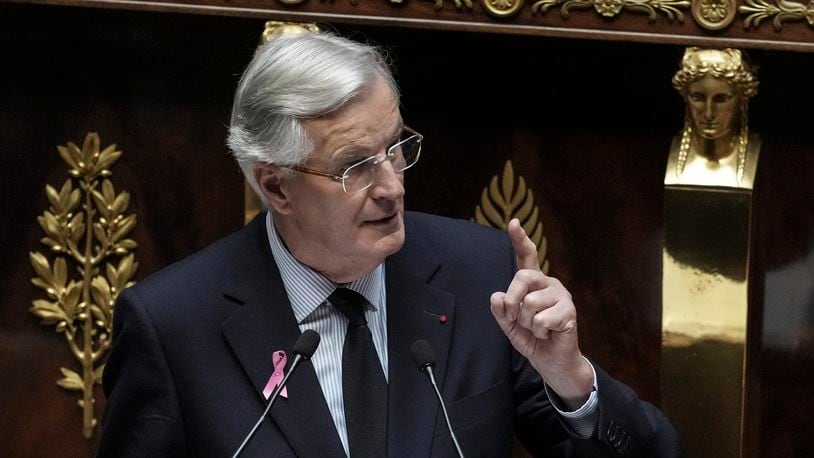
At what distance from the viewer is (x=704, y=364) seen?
6.40 ft

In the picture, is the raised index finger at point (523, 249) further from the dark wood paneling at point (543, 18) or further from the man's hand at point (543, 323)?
the dark wood paneling at point (543, 18)

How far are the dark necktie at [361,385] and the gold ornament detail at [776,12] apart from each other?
1.76ft

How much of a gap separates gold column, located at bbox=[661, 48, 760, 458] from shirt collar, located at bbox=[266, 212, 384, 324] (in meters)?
0.42

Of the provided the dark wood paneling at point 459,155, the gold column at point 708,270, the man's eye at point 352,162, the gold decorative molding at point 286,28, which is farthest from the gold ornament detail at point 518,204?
the man's eye at point 352,162

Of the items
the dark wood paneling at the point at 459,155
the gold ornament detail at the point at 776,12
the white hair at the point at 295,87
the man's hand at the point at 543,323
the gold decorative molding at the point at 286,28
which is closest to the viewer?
the man's hand at the point at 543,323

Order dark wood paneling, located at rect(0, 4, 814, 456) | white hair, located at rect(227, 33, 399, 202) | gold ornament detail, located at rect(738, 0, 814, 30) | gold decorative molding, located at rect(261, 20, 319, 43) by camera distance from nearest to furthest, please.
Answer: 1. white hair, located at rect(227, 33, 399, 202)
2. gold ornament detail, located at rect(738, 0, 814, 30)
3. gold decorative molding, located at rect(261, 20, 319, 43)
4. dark wood paneling, located at rect(0, 4, 814, 456)

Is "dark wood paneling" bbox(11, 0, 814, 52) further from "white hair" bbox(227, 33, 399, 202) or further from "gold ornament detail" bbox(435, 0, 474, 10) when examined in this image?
"white hair" bbox(227, 33, 399, 202)

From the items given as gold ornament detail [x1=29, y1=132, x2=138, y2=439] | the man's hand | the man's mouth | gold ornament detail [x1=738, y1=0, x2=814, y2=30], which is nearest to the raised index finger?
the man's hand

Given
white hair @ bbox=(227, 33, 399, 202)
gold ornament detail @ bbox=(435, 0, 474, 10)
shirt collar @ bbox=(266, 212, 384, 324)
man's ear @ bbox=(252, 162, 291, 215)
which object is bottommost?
shirt collar @ bbox=(266, 212, 384, 324)

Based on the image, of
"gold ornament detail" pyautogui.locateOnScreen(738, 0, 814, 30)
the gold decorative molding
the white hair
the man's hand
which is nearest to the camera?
the man's hand

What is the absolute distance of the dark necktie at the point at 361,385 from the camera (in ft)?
5.29

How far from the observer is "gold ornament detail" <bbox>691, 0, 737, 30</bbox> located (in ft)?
6.01

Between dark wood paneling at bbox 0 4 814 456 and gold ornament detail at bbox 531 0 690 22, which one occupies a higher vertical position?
gold ornament detail at bbox 531 0 690 22

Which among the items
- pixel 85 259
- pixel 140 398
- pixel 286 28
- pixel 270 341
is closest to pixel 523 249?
pixel 270 341
